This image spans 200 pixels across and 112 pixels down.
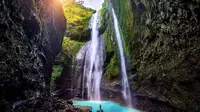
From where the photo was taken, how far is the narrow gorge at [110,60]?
6152mm

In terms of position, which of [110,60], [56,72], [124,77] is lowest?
[124,77]

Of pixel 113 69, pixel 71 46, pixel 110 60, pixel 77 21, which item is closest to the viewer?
pixel 113 69

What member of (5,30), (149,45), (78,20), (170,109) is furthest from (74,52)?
(5,30)

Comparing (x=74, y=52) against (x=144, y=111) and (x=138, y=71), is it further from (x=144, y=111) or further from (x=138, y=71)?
(x=144, y=111)

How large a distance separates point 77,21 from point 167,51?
1733cm

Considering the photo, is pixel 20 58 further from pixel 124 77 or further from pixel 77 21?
pixel 77 21

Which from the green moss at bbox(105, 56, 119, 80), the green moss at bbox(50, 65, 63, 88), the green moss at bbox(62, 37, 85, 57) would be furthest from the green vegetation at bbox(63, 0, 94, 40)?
the green moss at bbox(105, 56, 119, 80)

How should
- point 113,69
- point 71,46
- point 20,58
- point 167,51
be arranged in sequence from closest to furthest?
point 20,58
point 167,51
point 113,69
point 71,46

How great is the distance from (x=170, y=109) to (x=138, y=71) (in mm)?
3703

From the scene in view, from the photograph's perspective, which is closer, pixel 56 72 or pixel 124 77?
Result: pixel 124 77

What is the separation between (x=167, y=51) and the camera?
8.73 meters

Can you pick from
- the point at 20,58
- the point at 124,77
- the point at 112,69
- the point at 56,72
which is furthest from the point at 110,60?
the point at 20,58

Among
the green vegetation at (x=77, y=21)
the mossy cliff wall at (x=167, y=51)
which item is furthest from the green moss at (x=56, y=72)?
the mossy cliff wall at (x=167, y=51)

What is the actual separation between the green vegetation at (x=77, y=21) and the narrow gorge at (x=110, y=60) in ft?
6.15
